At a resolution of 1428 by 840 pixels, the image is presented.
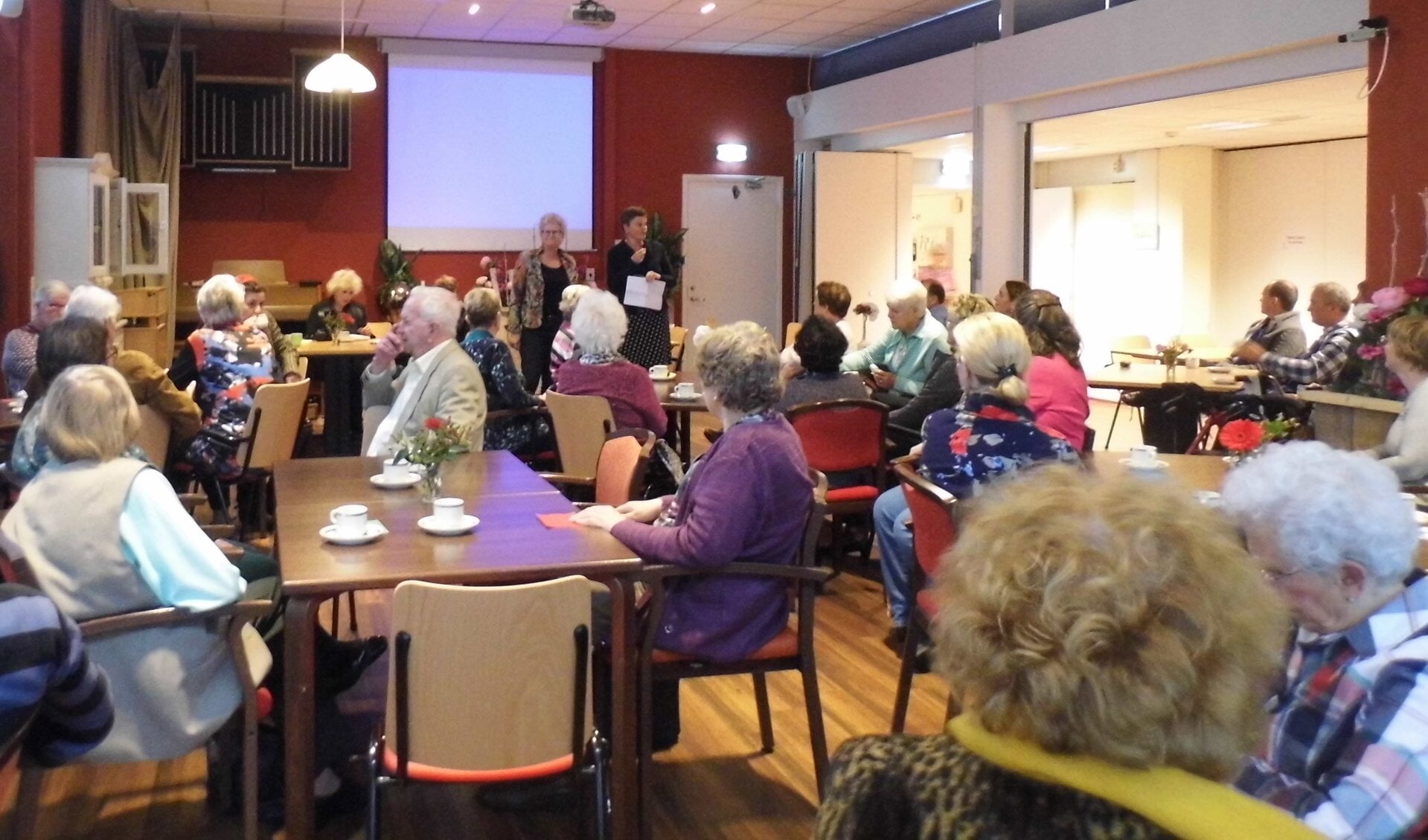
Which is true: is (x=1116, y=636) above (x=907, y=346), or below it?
below

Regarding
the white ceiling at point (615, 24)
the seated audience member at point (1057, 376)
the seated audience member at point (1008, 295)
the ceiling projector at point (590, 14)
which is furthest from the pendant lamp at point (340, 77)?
the seated audience member at point (1057, 376)

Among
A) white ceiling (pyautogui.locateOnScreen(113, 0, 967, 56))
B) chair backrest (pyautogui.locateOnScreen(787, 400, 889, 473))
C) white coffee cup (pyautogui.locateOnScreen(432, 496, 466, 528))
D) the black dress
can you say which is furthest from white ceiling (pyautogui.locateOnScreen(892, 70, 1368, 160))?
white coffee cup (pyautogui.locateOnScreen(432, 496, 466, 528))

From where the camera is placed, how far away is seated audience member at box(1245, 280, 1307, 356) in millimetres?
8844

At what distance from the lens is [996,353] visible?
4168 millimetres

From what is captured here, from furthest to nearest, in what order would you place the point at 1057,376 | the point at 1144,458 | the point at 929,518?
the point at 1057,376, the point at 1144,458, the point at 929,518

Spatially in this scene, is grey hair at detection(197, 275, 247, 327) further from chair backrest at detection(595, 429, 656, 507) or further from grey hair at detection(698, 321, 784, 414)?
grey hair at detection(698, 321, 784, 414)

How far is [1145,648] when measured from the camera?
122 cm

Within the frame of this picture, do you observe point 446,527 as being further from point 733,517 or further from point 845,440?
point 845,440

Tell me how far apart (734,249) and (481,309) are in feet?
23.8

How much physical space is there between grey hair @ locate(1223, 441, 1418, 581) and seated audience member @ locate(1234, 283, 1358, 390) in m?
5.52

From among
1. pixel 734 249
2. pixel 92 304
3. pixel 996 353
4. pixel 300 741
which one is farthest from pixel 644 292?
pixel 300 741

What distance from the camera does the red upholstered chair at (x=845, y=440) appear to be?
5781mm

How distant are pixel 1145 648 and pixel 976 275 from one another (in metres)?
9.41

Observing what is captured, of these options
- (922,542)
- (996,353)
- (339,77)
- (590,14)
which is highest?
(590,14)
